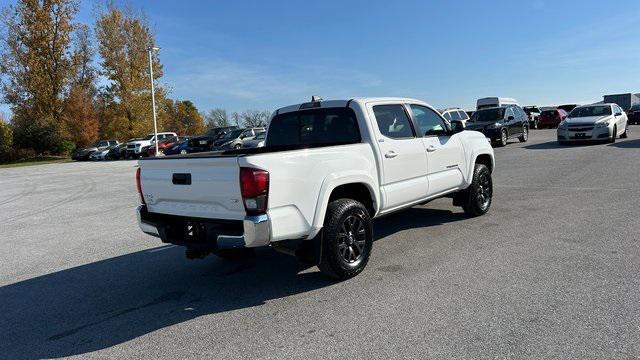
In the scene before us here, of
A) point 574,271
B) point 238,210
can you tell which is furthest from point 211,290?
point 574,271

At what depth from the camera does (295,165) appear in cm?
420

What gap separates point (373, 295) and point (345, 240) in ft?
2.24

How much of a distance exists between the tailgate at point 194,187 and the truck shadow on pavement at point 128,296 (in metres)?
0.89

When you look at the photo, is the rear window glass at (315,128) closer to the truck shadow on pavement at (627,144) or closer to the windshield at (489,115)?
the truck shadow on pavement at (627,144)

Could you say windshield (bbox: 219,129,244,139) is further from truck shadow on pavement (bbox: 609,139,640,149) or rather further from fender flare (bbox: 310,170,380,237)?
fender flare (bbox: 310,170,380,237)

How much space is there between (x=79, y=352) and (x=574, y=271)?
15.1 ft

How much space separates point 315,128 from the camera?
5.72 metres

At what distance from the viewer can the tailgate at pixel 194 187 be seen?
4.02 meters

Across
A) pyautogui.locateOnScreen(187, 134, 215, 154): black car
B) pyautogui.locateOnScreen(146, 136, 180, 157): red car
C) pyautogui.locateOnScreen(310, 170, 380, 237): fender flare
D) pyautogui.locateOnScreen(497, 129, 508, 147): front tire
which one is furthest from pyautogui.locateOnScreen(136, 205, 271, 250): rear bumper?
pyautogui.locateOnScreen(146, 136, 180, 157): red car

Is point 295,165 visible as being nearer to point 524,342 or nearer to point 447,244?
point 524,342

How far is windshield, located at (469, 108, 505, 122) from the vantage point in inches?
860

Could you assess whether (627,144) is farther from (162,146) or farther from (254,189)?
(162,146)

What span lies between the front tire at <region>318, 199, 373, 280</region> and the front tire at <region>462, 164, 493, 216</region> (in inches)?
109

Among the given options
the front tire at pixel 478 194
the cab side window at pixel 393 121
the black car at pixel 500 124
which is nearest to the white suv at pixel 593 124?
the black car at pixel 500 124
